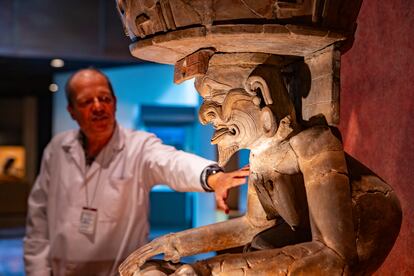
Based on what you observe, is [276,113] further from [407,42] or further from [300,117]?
[407,42]

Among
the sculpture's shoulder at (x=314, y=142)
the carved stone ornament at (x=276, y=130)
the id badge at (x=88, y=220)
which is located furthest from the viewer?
the id badge at (x=88, y=220)

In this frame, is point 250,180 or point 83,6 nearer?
point 250,180

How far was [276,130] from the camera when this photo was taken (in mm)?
1234

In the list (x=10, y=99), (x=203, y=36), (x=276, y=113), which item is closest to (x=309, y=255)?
(x=276, y=113)

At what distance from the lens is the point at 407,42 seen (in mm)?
1535

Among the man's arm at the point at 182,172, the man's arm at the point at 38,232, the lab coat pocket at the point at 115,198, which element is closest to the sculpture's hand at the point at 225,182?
the man's arm at the point at 182,172

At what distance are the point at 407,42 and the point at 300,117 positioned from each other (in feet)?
1.45

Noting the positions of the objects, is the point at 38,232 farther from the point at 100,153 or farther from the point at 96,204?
the point at 100,153

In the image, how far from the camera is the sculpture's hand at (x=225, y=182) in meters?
1.79

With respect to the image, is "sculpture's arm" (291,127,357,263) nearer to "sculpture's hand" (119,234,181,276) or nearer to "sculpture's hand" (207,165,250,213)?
"sculpture's hand" (119,234,181,276)

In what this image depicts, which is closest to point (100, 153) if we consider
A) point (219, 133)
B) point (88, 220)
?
point (88, 220)

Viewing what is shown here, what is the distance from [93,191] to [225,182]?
32.7 inches

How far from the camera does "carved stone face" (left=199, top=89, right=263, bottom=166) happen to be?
1257 millimetres

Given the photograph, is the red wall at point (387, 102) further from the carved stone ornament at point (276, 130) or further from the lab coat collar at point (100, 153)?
the lab coat collar at point (100, 153)
